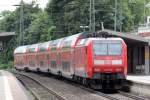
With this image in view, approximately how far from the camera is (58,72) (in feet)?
136

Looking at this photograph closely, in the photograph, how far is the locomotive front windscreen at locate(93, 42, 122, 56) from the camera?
95.8 ft

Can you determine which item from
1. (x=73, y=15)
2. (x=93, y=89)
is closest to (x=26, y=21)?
(x=73, y=15)

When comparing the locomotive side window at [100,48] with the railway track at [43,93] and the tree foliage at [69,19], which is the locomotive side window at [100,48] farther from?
the tree foliage at [69,19]

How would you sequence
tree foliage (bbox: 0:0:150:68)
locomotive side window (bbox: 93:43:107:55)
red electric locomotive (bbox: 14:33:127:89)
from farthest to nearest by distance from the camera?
tree foliage (bbox: 0:0:150:68) → locomotive side window (bbox: 93:43:107:55) → red electric locomotive (bbox: 14:33:127:89)

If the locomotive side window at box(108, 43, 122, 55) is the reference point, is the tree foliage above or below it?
above

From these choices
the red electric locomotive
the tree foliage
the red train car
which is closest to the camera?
the red electric locomotive

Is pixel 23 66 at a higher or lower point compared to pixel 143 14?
lower

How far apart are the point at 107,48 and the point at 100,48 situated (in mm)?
385

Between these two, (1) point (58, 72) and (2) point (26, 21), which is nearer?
A: (1) point (58, 72)

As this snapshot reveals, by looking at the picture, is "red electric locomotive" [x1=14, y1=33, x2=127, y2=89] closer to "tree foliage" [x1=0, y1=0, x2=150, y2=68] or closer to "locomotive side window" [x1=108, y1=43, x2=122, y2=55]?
"locomotive side window" [x1=108, y1=43, x2=122, y2=55]

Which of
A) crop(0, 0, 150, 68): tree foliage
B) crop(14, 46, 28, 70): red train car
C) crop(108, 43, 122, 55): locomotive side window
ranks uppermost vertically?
crop(0, 0, 150, 68): tree foliage

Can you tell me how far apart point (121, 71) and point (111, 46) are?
1429 mm

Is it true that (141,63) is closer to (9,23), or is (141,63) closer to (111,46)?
(111,46)

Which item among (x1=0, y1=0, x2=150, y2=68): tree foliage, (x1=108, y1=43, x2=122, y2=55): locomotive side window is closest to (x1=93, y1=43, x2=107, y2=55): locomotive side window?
(x1=108, y1=43, x2=122, y2=55): locomotive side window
